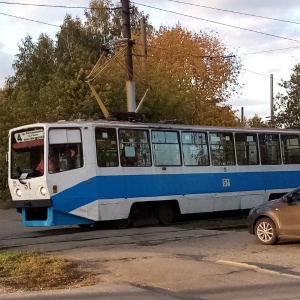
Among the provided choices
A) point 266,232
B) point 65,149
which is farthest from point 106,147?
point 266,232

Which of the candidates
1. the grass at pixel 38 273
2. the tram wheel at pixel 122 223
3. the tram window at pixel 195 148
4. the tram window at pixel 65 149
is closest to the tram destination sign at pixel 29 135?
the tram window at pixel 65 149

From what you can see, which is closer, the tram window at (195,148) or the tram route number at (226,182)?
the tram window at (195,148)

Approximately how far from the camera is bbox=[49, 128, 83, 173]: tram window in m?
16.5

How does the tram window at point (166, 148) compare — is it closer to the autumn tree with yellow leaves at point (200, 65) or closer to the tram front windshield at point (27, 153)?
the tram front windshield at point (27, 153)

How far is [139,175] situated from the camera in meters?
17.8

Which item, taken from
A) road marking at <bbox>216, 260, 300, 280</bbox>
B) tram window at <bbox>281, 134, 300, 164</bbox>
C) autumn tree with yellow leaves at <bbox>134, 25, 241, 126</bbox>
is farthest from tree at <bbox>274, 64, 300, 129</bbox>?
road marking at <bbox>216, 260, 300, 280</bbox>

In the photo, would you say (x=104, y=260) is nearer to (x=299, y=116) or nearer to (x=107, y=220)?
(x=107, y=220)

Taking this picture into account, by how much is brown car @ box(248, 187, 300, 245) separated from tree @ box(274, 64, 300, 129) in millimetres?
25259

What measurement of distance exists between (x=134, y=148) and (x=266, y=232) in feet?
18.9

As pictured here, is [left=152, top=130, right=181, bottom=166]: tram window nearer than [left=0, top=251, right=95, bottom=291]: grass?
No

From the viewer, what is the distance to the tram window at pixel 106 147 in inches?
669

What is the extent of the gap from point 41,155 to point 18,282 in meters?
7.36

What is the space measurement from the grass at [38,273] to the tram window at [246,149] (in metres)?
10.4

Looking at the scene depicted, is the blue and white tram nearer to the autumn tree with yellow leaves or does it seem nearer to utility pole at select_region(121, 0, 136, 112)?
utility pole at select_region(121, 0, 136, 112)
